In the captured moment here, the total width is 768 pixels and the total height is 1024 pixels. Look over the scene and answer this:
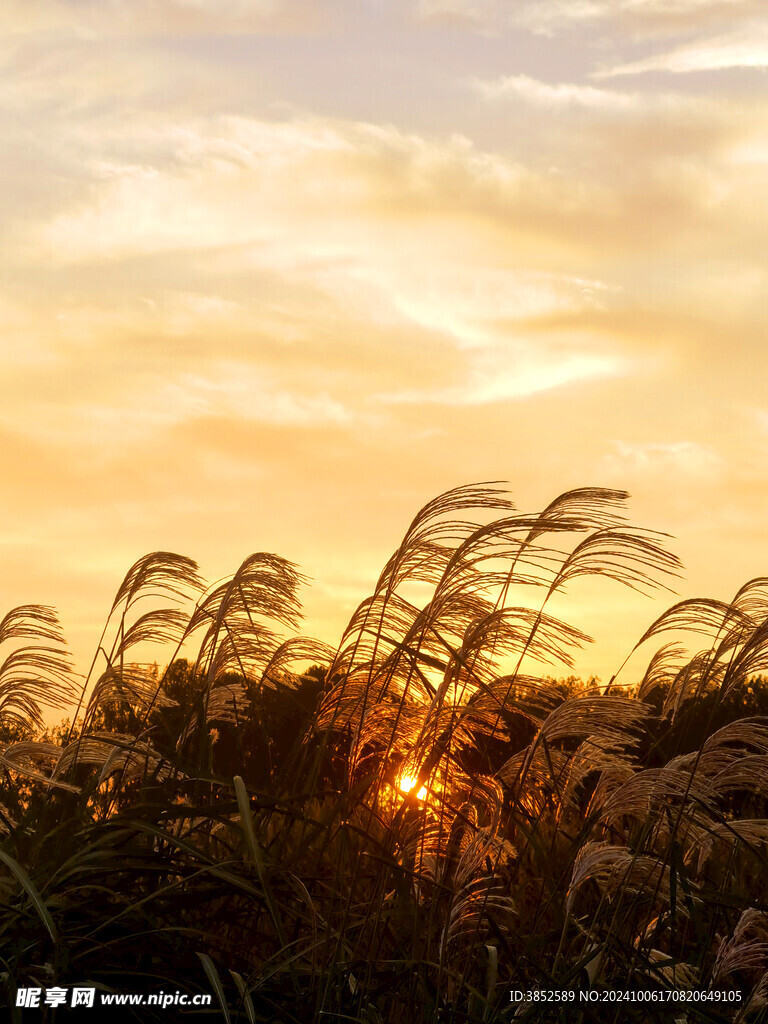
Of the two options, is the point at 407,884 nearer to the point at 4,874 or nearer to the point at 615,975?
the point at 615,975

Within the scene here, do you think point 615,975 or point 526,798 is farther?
point 526,798

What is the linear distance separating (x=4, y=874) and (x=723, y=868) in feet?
13.7

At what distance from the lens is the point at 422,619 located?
449 centimetres

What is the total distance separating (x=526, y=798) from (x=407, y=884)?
2.92 ft

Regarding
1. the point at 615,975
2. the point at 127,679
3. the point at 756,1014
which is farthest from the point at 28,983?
the point at 756,1014

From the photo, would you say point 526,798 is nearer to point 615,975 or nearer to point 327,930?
point 615,975

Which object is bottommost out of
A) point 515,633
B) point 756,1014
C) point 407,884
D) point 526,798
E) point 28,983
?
point 756,1014

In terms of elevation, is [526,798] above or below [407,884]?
above

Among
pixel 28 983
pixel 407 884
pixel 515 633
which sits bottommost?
pixel 28 983

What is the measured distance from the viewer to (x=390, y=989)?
404 cm

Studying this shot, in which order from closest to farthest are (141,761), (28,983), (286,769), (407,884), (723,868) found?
(28,983) < (407,884) < (286,769) < (141,761) < (723,868)

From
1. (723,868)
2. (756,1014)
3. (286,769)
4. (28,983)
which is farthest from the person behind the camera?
(723,868)

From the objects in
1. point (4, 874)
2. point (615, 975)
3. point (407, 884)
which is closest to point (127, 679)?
point (4, 874)

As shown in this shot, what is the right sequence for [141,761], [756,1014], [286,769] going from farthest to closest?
1. [141,761]
2. [286,769]
3. [756,1014]
